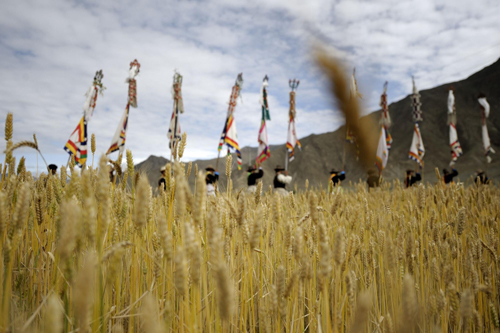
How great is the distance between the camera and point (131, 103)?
10.6 metres

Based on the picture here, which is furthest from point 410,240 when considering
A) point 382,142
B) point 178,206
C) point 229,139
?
point 382,142

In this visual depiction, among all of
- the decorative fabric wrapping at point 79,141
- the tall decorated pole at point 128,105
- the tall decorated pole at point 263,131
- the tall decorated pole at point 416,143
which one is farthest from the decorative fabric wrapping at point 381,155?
the decorative fabric wrapping at point 79,141

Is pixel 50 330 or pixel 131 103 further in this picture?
pixel 131 103

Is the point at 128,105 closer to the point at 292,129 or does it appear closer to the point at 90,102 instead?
the point at 90,102

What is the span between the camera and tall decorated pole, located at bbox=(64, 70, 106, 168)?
910 centimetres

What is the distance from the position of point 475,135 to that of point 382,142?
5170 cm

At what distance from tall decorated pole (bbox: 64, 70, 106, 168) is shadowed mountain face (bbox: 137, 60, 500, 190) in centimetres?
3176

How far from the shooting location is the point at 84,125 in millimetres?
10039

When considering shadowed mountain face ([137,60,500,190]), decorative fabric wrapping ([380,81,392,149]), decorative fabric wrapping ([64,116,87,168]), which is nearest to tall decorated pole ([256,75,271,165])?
decorative fabric wrapping ([380,81,392,149])

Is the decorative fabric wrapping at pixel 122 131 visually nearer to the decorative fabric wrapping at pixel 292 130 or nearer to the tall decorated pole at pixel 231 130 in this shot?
the tall decorated pole at pixel 231 130

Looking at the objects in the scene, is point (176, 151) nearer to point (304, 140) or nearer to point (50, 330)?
point (50, 330)

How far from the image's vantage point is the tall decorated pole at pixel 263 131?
1346cm

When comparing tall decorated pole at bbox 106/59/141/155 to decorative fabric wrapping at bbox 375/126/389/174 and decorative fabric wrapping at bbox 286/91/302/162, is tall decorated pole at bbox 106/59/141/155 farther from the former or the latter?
decorative fabric wrapping at bbox 375/126/389/174

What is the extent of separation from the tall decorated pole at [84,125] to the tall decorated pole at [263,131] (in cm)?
705
